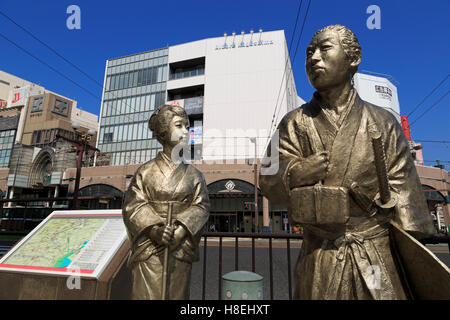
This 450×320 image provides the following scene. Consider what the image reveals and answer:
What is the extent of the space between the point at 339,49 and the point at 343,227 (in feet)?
3.50

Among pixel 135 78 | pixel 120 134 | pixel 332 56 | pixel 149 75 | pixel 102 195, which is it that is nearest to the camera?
pixel 332 56

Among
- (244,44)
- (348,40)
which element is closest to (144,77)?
(244,44)

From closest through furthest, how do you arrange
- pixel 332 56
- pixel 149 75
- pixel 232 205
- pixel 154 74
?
pixel 332 56 → pixel 232 205 → pixel 154 74 → pixel 149 75

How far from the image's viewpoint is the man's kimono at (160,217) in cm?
187

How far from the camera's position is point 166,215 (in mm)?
2004

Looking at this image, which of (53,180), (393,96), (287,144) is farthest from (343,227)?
(393,96)

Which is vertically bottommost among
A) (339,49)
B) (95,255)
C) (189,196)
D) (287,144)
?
(95,255)

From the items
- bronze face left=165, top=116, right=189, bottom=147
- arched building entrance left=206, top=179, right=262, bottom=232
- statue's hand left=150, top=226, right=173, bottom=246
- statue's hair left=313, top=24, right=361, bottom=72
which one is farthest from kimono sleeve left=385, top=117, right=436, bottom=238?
arched building entrance left=206, top=179, right=262, bottom=232

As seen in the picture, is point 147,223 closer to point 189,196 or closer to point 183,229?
point 183,229

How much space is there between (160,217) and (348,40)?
5.87 feet

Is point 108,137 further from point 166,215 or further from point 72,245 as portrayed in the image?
point 166,215

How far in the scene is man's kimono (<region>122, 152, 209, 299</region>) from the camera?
73.5 inches

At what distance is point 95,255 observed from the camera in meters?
2.56

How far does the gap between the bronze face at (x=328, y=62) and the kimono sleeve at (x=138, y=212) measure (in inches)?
58.9
